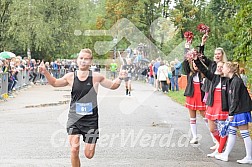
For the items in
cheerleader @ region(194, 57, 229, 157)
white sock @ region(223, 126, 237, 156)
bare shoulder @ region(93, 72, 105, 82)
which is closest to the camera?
bare shoulder @ region(93, 72, 105, 82)

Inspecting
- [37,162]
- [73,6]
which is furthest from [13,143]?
[73,6]

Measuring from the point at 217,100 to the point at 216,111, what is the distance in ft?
0.67

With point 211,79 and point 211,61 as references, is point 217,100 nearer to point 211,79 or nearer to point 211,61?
point 211,79

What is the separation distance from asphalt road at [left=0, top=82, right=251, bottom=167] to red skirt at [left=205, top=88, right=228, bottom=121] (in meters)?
0.70

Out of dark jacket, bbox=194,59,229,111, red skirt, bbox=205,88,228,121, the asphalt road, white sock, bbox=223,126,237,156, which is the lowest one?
the asphalt road

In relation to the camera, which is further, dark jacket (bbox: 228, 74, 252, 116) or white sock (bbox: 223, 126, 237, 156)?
white sock (bbox: 223, 126, 237, 156)

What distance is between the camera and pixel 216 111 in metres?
8.79

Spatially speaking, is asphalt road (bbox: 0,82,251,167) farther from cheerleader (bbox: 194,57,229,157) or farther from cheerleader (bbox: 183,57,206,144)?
cheerleader (bbox: 183,57,206,144)

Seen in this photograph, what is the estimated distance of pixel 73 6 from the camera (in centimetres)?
4428

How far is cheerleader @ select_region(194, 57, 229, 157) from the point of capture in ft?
28.4

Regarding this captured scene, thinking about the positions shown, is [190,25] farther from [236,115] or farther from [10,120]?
[236,115]

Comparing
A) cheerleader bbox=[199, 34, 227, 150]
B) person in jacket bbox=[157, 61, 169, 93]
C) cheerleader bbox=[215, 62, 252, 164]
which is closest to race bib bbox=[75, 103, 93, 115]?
cheerleader bbox=[215, 62, 252, 164]

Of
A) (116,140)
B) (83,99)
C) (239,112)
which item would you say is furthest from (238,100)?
(116,140)

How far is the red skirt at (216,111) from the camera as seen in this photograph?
343 inches
